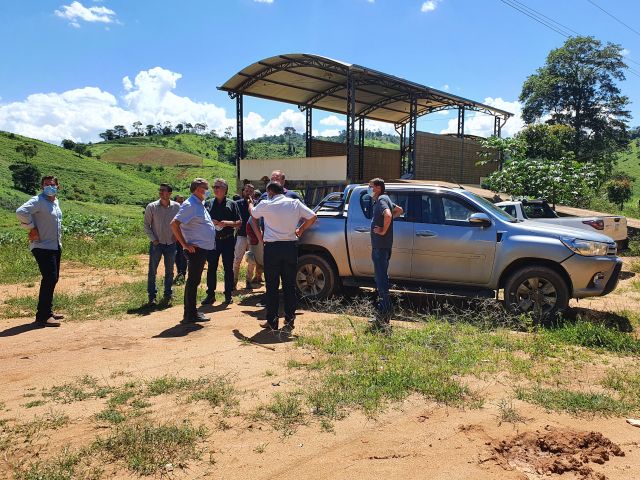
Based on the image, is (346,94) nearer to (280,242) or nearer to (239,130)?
(239,130)

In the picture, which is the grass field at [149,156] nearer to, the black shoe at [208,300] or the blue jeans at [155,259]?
the blue jeans at [155,259]

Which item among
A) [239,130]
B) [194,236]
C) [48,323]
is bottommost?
[48,323]

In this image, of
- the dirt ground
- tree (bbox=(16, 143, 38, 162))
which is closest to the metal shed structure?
the dirt ground

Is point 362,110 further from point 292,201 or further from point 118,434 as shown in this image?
point 118,434

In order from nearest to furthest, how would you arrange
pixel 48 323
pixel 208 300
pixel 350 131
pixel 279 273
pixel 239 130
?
1. pixel 279 273
2. pixel 48 323
3. pixel 208 300
4. pixel 350 131
5. pixel 239 130

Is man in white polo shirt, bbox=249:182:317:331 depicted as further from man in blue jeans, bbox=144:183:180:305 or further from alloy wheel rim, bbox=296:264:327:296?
man in blue jeans, bbox=144:183:180:305

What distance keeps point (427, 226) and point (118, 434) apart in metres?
4.96

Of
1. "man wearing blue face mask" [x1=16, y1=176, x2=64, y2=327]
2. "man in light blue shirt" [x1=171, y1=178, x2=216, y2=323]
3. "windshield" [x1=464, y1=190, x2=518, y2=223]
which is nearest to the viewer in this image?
"man in light blue shirt" [x1=171, y1=178, x2=216, y2=323]

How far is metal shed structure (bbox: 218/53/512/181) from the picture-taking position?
16.4 m

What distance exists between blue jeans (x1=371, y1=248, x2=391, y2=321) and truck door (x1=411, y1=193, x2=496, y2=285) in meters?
0.90

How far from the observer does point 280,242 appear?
6.16 metres

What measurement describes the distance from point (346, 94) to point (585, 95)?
25.1 meters

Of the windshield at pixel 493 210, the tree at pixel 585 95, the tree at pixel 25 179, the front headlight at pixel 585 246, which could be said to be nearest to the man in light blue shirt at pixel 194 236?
the windshield at pixel 493 210

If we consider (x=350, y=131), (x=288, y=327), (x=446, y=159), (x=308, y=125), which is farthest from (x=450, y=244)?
(x=308, y=125)
